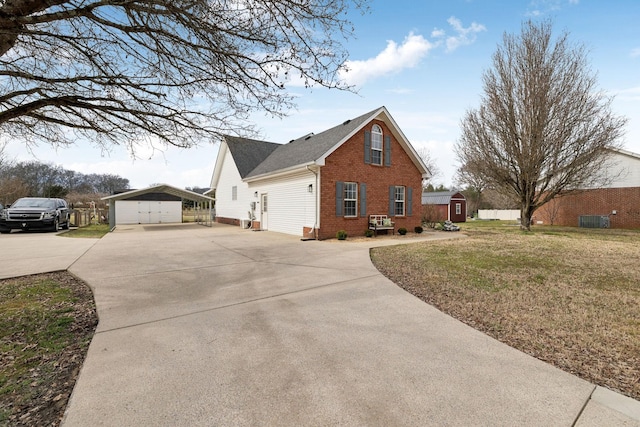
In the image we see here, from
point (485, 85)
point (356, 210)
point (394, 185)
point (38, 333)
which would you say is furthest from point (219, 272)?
point (485, 85)

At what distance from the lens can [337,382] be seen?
2387mm

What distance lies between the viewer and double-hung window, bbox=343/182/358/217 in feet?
44.8

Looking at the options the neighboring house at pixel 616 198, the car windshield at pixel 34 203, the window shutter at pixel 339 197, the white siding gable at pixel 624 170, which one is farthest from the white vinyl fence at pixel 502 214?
the car windshield at pixel 34 203

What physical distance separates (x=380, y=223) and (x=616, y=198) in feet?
61.4

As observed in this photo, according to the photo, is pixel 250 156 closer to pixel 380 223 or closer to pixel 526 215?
pixel 380 223

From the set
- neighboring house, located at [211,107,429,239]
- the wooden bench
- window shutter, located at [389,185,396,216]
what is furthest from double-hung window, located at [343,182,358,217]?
window shutter, located at [389,185,396,216]

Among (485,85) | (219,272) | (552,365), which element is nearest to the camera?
(552,365)

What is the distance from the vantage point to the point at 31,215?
15008 millimetres

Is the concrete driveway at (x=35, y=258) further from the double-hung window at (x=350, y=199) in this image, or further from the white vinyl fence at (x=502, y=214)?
the white vinyl fence at (x=502, y=214)

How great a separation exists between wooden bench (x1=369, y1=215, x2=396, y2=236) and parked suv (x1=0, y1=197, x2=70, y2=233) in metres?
17.3

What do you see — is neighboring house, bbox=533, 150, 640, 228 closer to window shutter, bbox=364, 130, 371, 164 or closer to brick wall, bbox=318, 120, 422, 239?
brick wall, bbox=318, 120, 422, 239

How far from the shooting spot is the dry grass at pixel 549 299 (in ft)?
9.41

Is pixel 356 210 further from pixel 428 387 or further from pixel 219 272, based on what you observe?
pixel 428 387

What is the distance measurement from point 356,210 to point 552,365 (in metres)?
11.4
